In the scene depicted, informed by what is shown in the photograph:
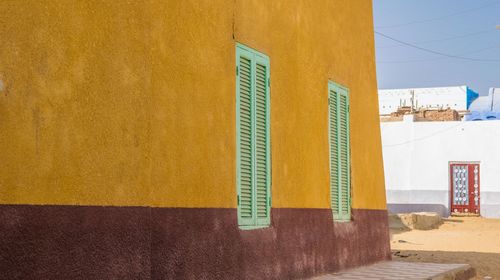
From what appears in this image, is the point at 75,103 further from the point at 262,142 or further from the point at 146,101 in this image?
the point at 262,142

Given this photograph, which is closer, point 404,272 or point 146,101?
point 146,101

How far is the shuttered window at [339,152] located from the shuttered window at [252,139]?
2186 millimetres

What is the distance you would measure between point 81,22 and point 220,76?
206 centimetres

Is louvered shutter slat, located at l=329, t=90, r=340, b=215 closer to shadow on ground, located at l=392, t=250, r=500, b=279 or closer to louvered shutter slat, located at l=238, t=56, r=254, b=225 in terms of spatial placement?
louvered shutter slat, located at l=238, t=56, r=254, b=225

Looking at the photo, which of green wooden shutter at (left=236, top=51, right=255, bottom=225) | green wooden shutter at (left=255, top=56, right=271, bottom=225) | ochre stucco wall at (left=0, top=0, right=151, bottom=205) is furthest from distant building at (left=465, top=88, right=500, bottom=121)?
ochre stucco wall at (left=0, top=0, right=151, bottom=205)

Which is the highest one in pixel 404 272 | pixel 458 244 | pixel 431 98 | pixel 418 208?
pixel 431 98

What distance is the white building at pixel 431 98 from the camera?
4069 cm

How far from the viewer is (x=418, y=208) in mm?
30016

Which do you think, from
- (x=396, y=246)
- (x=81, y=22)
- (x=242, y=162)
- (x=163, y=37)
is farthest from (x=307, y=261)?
(x=396, y=246)

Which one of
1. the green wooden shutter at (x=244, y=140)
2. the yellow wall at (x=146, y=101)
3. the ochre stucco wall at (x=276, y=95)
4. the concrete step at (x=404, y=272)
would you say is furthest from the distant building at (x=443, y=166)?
the green wooden shutter at (x=244, y=140)

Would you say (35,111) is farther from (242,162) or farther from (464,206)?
(464,206)

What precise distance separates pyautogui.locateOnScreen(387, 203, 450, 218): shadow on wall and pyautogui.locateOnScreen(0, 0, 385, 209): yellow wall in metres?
21.5

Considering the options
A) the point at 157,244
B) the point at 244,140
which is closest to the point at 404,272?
the point at 244,140

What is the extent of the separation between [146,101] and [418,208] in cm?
2570
